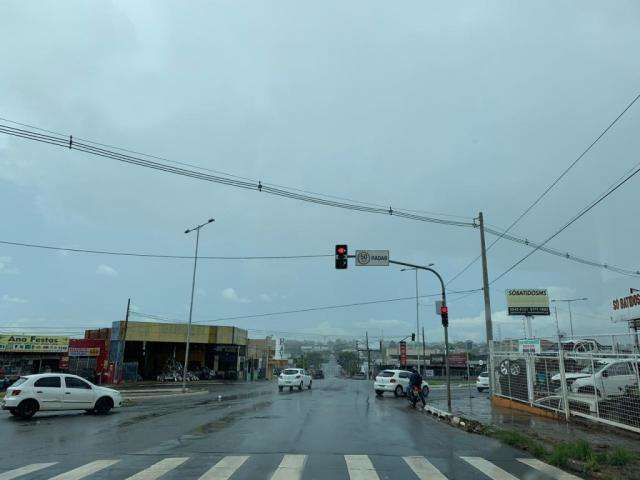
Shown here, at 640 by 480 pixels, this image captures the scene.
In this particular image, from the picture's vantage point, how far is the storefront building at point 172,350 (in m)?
55.1

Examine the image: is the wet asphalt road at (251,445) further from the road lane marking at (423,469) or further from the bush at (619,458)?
the bush at (619,458)

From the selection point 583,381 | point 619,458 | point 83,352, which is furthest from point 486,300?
point 83,352

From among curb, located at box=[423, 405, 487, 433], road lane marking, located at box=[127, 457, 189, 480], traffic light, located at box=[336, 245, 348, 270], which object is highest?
traffic light, located at box=[336, 245, 348, 270]

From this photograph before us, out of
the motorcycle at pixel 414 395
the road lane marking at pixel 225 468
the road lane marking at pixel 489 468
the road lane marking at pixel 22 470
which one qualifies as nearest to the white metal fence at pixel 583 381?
the motorcycle at pixel 414 395

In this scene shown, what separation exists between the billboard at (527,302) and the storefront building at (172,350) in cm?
3010

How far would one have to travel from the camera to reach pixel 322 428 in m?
14.8

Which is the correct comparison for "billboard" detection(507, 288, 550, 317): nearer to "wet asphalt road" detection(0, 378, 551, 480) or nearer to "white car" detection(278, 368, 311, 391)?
"white car" detection(278, 368, 311, 391)

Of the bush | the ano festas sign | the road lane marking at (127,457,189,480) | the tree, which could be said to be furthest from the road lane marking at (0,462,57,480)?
the tree

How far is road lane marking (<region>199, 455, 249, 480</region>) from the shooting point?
8.22 m

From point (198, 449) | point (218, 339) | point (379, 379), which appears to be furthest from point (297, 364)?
point (198, 449)

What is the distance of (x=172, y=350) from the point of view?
64312mm

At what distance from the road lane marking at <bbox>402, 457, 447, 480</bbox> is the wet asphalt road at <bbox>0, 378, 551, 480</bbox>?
119mm

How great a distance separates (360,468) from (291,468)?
1.17 meters

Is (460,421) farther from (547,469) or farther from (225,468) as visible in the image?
(225,468)
